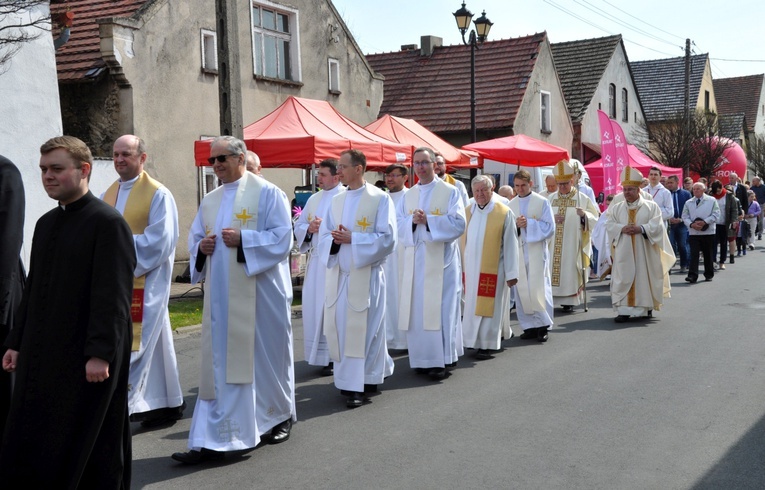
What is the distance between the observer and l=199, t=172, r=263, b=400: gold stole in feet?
19.1

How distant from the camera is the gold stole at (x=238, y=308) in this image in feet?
19.1

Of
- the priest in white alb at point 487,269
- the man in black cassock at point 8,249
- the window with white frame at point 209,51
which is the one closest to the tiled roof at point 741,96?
the window with white frame at point 209,51

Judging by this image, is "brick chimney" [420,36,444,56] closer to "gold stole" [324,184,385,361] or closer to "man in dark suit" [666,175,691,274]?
"man in dark suit" [666,175,691,274]

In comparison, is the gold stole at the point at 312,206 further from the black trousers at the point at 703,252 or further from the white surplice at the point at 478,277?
the black trousers at the point at 703,252

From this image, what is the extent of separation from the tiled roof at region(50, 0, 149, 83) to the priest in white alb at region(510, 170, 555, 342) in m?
8.46

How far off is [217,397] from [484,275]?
444 cm

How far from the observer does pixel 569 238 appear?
43.1 ft

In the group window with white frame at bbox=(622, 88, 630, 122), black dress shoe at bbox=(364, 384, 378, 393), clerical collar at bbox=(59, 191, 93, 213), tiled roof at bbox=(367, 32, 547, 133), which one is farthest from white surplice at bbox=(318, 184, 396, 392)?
window with white frame at bbox=(622, 88, 630, 122)

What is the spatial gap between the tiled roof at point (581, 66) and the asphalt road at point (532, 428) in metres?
25.8

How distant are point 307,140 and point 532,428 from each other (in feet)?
24.7

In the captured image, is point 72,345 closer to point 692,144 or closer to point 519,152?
point 519,152

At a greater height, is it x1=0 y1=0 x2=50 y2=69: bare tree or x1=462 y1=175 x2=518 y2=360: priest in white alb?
x1=0 y1=0 x2=50 y2=69: bare tree

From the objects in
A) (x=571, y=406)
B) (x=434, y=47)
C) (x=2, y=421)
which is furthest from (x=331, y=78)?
(x=2, y=421)

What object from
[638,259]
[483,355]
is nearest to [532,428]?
[483,355]
